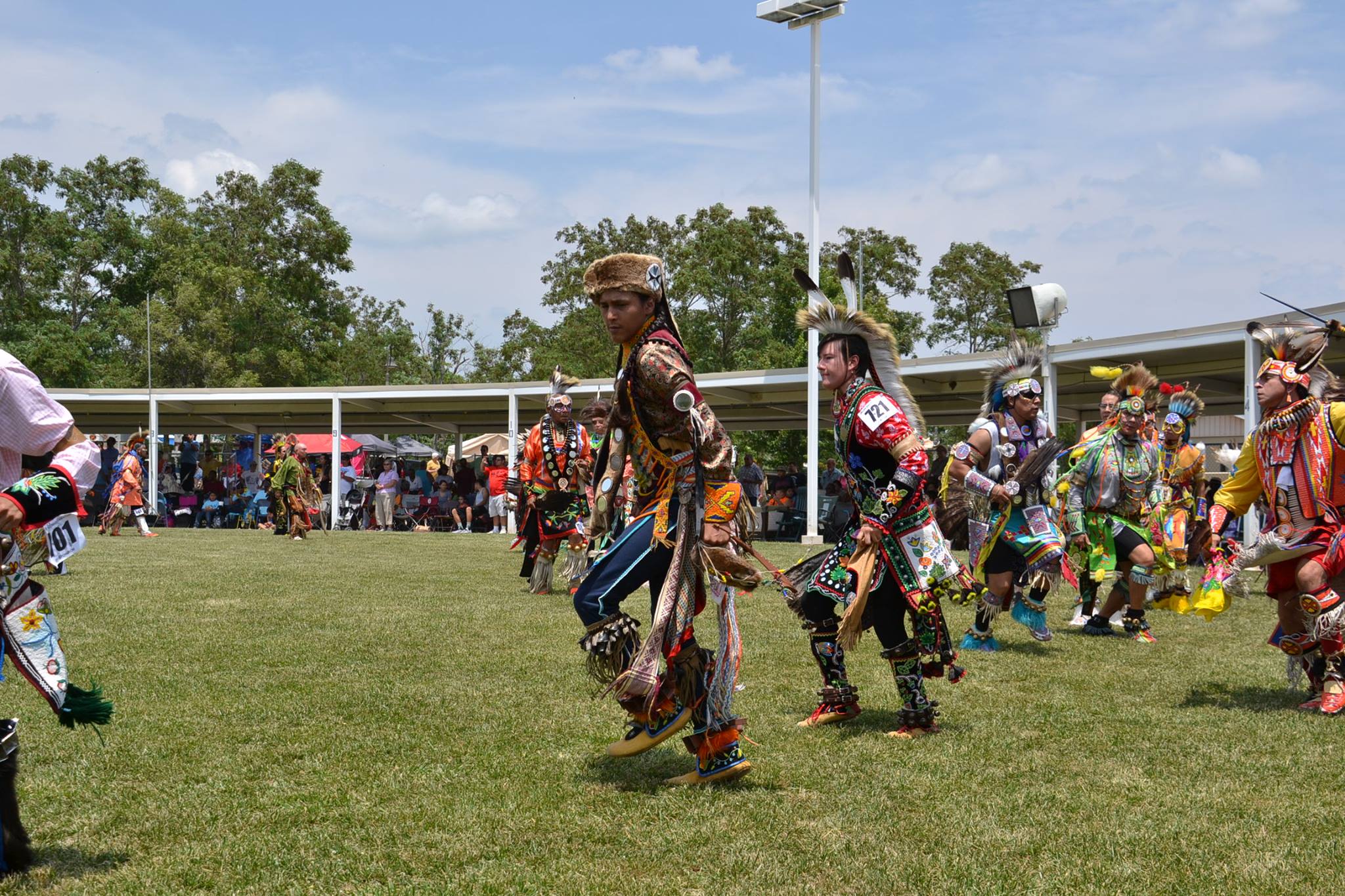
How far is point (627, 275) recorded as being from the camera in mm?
5117

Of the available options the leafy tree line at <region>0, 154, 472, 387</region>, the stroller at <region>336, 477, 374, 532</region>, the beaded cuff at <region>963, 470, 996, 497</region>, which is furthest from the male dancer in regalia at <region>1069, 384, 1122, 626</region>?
the leafy tree line at <region>0, 154, 472, 387</region>

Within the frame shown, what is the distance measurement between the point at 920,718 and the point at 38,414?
4.29 m

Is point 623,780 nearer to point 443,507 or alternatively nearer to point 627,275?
point 627,275

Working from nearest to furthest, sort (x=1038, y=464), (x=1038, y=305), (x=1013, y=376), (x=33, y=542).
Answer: (x=33, y=542)
(x=1038, y=464)
(x=1013, y=376)
(x=1038, y=305)

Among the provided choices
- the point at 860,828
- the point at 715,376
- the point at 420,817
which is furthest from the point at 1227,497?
the point at 715,376

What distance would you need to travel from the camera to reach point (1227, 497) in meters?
7.30

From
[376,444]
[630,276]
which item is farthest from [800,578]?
[376,444]

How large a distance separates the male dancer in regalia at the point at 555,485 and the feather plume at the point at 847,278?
6.26 m

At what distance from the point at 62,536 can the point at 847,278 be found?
4.18 meters

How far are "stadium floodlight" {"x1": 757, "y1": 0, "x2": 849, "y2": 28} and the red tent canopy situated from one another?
1887 cm

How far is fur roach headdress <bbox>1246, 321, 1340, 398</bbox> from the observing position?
6969 millimetres

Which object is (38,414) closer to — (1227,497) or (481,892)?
(481,892)

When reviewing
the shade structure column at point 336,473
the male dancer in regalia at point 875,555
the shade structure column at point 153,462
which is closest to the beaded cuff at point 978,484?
the male dancer in regalia at point 875,555

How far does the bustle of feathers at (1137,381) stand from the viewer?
9719 mm
